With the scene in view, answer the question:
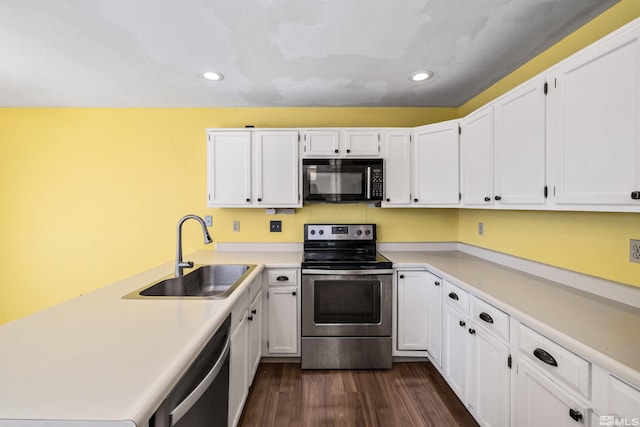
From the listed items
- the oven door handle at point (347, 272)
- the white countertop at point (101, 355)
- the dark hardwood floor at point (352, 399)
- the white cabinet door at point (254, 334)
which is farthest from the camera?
the oven door handle at point (347, 272)

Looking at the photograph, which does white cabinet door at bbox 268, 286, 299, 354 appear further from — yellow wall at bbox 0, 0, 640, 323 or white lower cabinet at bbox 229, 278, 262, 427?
yellow wall at bbox 0, 0, 640, 323

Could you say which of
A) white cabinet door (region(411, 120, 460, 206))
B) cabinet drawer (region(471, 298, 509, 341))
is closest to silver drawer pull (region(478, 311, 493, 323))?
cabinet drawer (region(471, 298, 509, 341))

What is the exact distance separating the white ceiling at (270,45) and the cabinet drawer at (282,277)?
1.63 meters

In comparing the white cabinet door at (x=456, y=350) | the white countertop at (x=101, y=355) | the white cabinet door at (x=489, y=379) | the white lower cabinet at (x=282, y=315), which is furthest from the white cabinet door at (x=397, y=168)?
the white countertop at (x=101, y=355)

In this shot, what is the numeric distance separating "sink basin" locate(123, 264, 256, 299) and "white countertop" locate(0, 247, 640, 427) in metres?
0.17

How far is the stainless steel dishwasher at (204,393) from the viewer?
0.83m

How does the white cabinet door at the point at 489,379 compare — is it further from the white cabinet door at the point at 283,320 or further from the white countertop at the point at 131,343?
A: the white cabinet door at the point at 283,320

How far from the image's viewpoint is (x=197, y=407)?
3.29 ft

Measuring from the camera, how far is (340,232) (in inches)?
109

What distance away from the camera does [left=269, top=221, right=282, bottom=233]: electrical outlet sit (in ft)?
9.44

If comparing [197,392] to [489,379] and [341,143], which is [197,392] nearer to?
[489,379]

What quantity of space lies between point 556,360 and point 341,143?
210 cm

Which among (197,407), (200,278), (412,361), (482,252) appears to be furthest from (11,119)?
(482,252)

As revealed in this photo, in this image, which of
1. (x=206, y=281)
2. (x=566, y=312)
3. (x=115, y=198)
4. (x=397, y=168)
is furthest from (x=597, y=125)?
(x=115, y=198)
